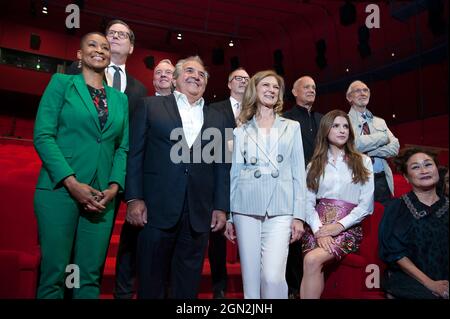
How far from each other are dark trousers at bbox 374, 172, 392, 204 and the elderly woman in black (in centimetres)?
81

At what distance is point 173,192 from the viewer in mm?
1980

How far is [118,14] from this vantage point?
5156 mm

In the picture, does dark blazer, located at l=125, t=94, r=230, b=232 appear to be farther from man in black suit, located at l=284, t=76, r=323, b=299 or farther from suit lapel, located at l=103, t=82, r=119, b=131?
man in black suit, located at l=284, t=76, r=323, b=299

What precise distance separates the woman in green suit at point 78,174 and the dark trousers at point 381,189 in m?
1.93

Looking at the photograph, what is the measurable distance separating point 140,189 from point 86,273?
0.43 meters

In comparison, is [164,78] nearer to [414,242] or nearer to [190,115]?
[190,115]

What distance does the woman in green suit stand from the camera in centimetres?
178

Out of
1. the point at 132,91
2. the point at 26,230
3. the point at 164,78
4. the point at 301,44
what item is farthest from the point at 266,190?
the point at 301,44

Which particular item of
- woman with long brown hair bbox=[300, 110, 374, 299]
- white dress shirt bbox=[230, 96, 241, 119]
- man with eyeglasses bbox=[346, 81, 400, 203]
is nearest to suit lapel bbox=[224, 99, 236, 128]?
white dress shirt bbox=[230, 96, 241, 119]

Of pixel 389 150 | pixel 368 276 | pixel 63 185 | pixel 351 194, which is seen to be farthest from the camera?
pixel 389 150

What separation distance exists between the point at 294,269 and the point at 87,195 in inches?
58.1

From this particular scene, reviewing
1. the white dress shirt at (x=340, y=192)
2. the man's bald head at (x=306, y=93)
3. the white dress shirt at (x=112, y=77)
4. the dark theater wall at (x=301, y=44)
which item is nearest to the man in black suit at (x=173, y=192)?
the white dress shirt at (x=112, y=77)

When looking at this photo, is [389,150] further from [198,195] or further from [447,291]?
[198,195]

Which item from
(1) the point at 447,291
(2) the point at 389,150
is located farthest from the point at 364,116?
(1) the point at 447,291
